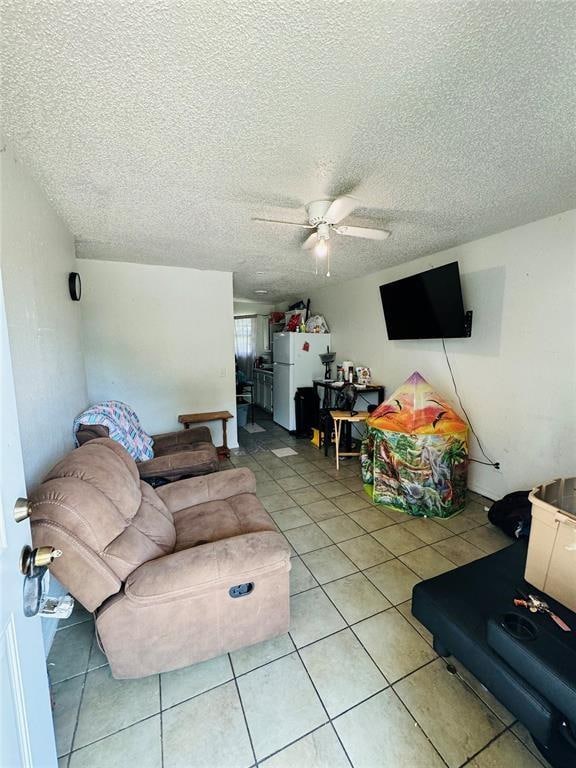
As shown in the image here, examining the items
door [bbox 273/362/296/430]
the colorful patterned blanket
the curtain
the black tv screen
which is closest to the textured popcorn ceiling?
the black tv screen

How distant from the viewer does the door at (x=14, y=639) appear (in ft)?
2.11

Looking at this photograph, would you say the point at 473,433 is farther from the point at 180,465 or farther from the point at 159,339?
the point at 159,339

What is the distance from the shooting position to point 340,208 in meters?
1.75

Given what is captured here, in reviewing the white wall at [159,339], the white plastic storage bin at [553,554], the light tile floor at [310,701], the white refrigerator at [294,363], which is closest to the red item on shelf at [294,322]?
the white refrigerator at [294,363]

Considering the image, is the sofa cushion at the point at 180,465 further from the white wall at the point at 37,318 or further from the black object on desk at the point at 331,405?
the black object on desk at the point at 331,405

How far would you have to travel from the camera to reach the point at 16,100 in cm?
115

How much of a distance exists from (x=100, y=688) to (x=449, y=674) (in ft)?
5.01

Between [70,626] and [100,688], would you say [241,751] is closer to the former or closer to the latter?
[100,688]

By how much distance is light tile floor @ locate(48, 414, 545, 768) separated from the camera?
3.60 ft

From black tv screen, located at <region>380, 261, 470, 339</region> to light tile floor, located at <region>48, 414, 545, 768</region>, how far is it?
6.76 ft

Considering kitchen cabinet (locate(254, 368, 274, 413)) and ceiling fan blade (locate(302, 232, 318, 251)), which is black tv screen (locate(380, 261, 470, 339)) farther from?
kitchen cabinet (locate(254, 368, 274, 413))

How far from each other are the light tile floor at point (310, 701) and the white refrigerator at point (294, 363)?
2999 mm

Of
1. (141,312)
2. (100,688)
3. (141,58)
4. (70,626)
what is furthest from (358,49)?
(141,312)

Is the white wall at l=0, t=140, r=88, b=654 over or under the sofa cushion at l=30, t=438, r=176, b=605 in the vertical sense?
over
